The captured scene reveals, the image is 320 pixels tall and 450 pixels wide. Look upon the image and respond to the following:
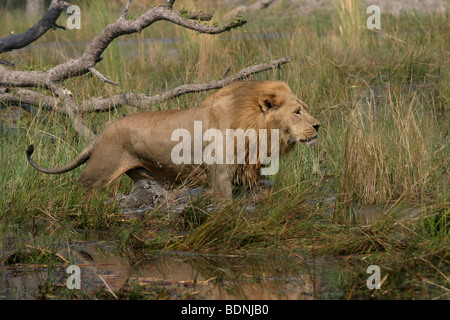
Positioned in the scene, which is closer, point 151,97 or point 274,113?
point 274,113

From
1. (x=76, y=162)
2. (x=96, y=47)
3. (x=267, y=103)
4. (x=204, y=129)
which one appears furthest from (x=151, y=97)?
(x=267, y=103)

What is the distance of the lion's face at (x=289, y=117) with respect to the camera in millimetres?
5395

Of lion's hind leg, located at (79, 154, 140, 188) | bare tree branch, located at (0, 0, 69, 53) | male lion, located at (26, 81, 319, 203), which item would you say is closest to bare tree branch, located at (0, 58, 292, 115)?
bare tree branch, located at (0, 0, 69, 53)

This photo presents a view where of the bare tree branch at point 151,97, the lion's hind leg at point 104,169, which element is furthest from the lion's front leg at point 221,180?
the bare tree branch at point 151,97

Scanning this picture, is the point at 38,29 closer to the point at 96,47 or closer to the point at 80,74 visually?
the point at 80,74

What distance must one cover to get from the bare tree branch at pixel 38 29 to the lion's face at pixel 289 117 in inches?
102

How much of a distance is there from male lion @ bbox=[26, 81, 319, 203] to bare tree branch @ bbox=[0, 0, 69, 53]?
1996mm

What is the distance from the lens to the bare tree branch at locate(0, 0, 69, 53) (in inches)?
280

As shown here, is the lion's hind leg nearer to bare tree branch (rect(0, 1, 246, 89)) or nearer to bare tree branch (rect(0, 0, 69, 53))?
bare tree branch (rect(0, 1, 246, 89))

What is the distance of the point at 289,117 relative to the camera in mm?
5410

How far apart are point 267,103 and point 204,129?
48cm

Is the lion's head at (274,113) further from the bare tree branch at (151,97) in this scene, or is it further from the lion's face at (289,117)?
the bare tree branch at (151,97)
